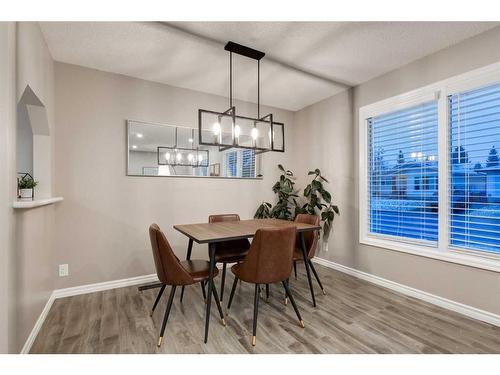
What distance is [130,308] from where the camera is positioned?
95.7 inches

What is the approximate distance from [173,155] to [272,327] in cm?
239

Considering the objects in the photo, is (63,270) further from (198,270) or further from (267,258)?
(267,258)

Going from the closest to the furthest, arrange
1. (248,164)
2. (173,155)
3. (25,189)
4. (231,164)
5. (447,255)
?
(25,189) < (447,255) < (173,155) < (231,164) < (248,164)

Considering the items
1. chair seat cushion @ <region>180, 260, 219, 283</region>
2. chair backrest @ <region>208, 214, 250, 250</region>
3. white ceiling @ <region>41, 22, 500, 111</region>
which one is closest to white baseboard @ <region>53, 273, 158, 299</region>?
chair backrest @ <region>208, 214, 250, 250</region>

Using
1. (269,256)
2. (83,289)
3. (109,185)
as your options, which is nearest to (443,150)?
(269,256)

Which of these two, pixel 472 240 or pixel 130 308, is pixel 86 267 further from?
pixel 472 240

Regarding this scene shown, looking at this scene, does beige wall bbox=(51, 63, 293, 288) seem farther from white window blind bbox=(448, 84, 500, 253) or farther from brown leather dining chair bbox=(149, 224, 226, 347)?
white window blind bbox=(448, 84, 500, 253)

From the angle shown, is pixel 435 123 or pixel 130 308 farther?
pixel 435 123

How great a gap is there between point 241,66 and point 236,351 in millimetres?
2817

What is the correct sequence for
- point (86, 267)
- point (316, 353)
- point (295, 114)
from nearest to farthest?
point (316, 353)
point (86, 267)
point (295, 114)

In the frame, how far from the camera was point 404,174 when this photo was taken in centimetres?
290

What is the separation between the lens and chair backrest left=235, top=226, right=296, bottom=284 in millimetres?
1897

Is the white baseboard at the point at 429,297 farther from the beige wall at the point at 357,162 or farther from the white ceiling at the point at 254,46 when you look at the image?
the white ceiling at the point at 254,46
